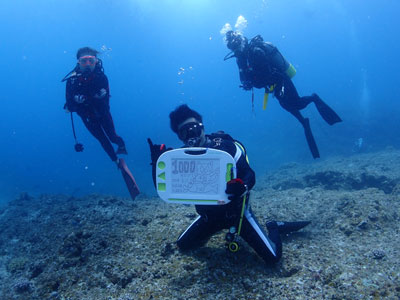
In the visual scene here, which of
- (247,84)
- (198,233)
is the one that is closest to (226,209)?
(198,233)

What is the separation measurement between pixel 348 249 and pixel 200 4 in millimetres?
117349

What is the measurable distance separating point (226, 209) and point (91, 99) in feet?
19.2

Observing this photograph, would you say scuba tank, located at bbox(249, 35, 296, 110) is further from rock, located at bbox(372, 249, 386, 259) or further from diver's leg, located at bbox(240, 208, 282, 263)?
rock, located at bbox(372, 249, 386, 259)

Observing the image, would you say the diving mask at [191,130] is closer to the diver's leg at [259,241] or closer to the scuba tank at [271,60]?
Answer: the diver's leg at [259,241]

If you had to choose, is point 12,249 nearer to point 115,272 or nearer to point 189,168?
point 115,272

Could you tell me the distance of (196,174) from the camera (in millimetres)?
3041

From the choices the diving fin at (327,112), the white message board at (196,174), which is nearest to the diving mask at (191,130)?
the white message board at (196,174)

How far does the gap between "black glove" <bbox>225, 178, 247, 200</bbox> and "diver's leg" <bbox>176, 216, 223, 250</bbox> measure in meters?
1.17

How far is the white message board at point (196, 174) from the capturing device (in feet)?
9.83

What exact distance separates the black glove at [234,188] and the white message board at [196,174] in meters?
0.06

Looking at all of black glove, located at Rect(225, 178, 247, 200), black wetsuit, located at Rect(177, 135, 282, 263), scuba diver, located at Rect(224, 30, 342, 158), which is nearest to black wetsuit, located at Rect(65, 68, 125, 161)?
scuba diver, located at Rect(224, 30, 342, 158)

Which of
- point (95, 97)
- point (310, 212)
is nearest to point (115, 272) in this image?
point (310, 212)

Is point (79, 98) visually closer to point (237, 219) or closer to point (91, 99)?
point (91, 99)

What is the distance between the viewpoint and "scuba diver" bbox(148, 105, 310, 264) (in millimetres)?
3531
